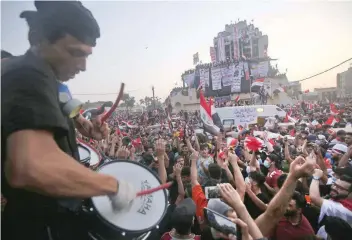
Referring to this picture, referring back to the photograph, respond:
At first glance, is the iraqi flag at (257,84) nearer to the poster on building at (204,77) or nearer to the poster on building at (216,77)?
the poster on building at (216,77)

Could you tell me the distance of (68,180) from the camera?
906 millimetres

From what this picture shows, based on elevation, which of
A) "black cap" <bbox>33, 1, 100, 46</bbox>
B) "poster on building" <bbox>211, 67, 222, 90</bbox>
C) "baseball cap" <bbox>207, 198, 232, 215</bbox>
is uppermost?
"poster on building" <bbox>211, 67, 222, 90</bbox>

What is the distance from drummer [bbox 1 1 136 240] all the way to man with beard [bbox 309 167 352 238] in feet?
9.49

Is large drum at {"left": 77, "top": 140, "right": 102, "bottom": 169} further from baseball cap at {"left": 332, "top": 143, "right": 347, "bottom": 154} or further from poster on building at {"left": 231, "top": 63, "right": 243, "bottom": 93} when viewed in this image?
poster on building at {"left": 231, "top": 63, "right": 243, "bottom": 93}

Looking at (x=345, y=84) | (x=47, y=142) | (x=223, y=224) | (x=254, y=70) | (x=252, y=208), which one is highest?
(x=254, y=70)

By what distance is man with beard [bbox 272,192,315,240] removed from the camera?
301 centimetres

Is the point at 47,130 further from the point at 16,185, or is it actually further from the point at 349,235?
the point at 349,235

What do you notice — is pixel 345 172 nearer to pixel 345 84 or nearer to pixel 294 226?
pixel 294 226

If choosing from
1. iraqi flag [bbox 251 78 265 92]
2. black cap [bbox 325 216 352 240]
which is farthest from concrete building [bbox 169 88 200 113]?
black cap [bbox 325 216 352 240]

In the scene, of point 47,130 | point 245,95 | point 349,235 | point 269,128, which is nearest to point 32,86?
point 47,130

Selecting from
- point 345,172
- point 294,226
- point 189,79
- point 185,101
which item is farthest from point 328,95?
point 294,226

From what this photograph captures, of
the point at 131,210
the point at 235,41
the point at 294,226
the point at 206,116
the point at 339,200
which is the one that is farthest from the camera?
the point at 235,41

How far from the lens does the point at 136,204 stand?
1360 mm

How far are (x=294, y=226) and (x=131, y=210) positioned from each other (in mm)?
2382
